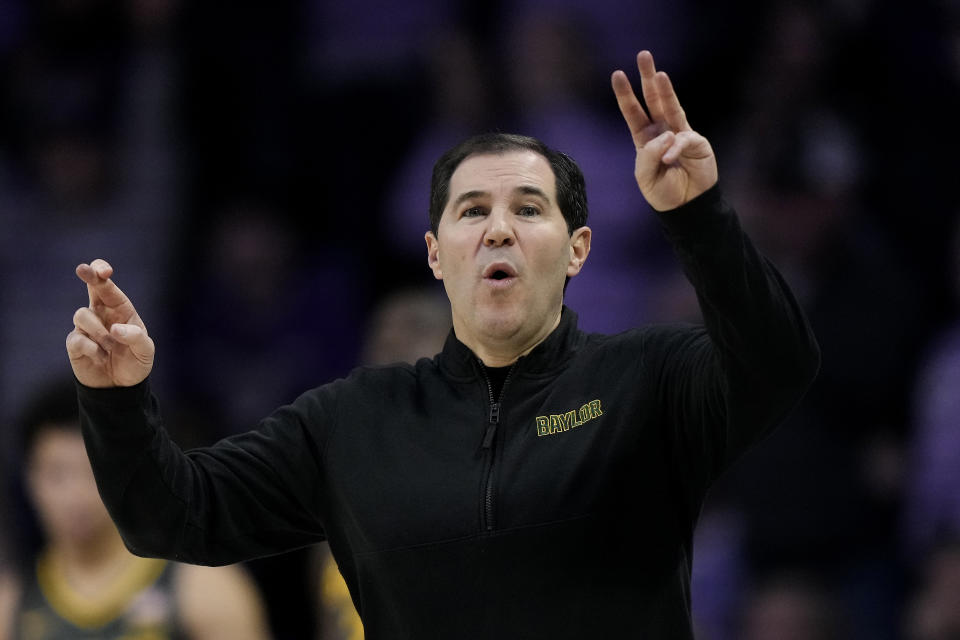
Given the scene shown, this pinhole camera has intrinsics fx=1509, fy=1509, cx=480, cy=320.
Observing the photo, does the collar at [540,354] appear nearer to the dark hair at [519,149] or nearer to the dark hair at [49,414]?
the dark hair at [519,149]

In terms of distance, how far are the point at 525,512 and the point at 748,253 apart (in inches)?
29.7

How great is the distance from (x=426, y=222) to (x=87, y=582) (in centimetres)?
299

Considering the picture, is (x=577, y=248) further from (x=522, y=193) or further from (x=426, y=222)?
(x=426, y=222)

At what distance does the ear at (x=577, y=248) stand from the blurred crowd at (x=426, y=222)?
2.10 meters

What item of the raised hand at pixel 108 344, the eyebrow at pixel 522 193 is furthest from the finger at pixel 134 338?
the eyebrow at pixel 522 193

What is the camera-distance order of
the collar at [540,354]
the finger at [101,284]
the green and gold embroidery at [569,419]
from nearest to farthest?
the finger at [101,284] < the green and gold embroidery at [569,419] < the collar at [540,354]

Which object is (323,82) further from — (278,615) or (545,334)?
(545,334)

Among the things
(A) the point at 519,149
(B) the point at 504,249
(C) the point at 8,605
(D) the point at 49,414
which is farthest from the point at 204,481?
(C) the point at 8,605

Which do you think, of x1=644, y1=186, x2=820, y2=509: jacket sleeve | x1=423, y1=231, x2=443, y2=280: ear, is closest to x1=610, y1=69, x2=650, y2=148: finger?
x1=644, y1=186, x2=820, y2=509: jacket sleeve

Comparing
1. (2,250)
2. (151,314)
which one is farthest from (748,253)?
(2,250)

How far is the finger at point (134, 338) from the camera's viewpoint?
10.7 ft

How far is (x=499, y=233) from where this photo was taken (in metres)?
3.61

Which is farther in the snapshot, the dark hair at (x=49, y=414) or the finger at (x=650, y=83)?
the dark hair at (x=49, y=414)

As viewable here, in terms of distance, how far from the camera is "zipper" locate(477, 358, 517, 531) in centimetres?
332
